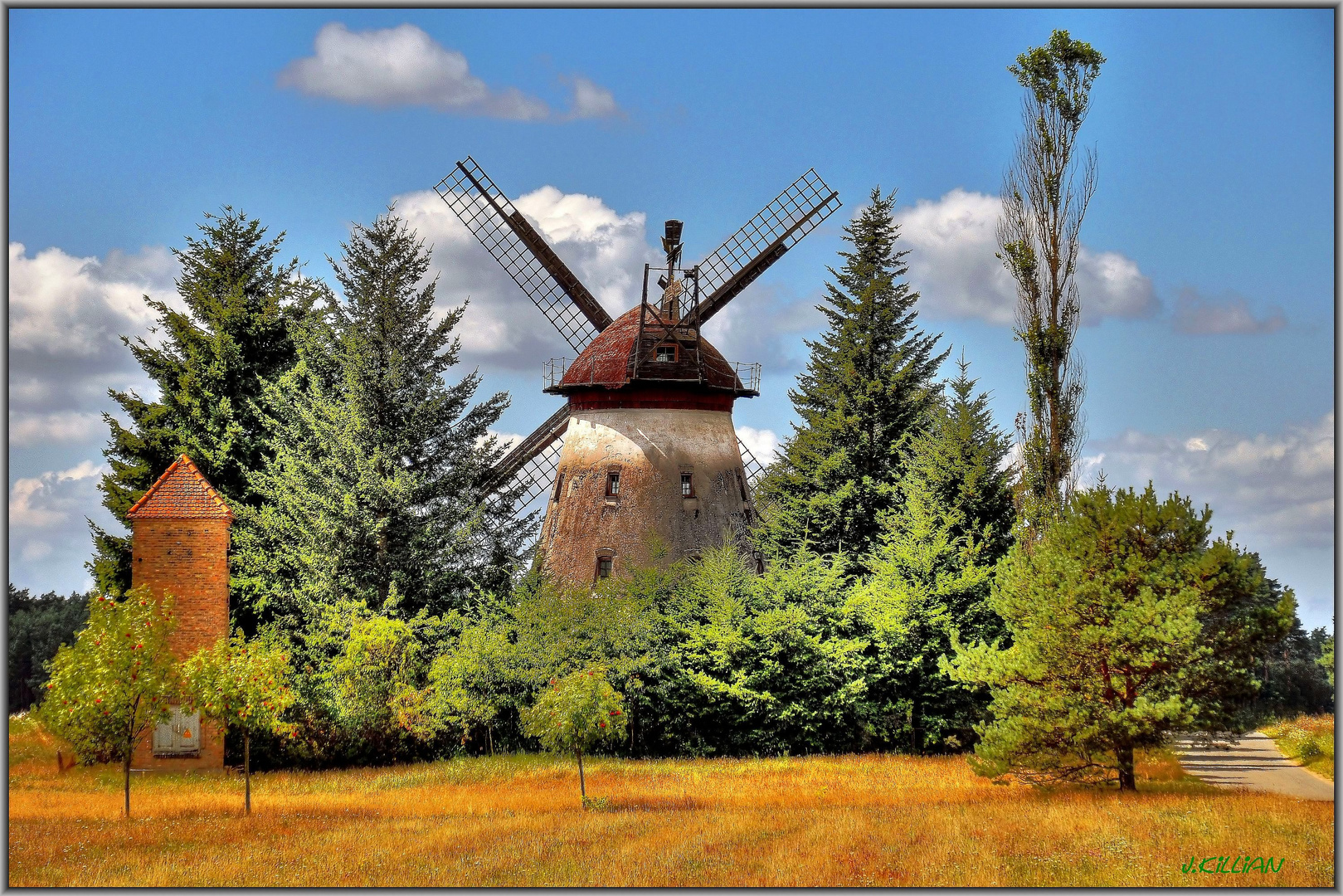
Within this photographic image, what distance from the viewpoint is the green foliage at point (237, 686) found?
20.7 meters

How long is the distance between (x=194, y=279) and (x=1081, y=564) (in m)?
23.5

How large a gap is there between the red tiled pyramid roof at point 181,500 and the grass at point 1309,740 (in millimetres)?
21603

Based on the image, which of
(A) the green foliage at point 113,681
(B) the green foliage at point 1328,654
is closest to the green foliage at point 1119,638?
(B) the green foliage at point 1328,654

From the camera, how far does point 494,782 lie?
2486 cm

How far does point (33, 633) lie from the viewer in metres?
34.2

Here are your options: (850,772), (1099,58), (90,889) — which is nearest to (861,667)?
(850,772)

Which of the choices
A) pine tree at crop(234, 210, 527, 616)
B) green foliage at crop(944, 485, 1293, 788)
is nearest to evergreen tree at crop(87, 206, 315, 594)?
pine tree at crop(234, 210, 527, 616)

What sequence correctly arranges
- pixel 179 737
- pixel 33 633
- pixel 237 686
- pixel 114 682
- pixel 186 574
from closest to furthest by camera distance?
pixel 114 682
pixel 237 686
pixel 186 574
pixel 179 737
pixel 33 633

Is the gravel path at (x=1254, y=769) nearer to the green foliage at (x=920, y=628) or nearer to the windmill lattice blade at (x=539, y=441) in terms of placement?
the green foliage at (x=920, y=628)

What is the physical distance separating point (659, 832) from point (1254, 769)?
A: 12.0 metres

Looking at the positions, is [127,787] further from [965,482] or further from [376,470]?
[965,482]

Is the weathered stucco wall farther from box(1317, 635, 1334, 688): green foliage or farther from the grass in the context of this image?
box(1317, 635, 1334, 688): green foliage

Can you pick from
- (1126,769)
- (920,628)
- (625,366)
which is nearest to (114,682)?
(625,366)

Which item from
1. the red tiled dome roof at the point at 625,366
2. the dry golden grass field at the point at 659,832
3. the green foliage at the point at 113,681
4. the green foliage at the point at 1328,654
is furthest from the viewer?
the red tiled dome roof at the point at 625,366
